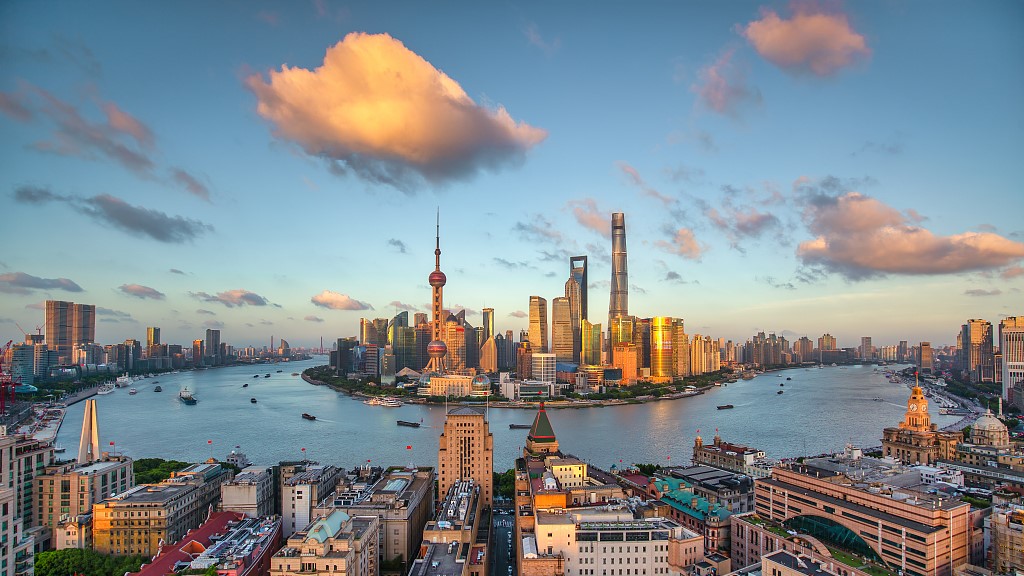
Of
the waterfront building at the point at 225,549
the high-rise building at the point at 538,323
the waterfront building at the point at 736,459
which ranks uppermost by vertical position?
the high-rise building at the point at 538,323

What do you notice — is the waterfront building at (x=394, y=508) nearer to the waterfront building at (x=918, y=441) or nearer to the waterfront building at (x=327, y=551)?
the waterfront building at (x=327, y=551)

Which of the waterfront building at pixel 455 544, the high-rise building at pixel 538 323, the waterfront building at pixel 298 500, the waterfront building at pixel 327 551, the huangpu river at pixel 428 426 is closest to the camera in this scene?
the waterfront building at pixel 327 551

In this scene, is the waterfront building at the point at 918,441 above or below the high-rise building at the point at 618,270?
below

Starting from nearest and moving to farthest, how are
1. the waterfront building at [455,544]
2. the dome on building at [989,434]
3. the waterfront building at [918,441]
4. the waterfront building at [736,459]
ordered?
the waterfront building at [455,544], the waterfront building at [736,459], the dome on building at [989,434], the waterfront building at [918,441]

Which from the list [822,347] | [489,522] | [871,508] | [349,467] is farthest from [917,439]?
[822,347]

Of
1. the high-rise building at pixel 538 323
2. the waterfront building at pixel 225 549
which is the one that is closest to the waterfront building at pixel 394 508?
the waterfront building at pixel 225 549

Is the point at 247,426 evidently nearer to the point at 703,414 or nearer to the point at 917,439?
the point at 703,414

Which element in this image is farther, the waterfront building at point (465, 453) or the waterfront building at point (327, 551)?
the waterfront building at point (465, 453)
